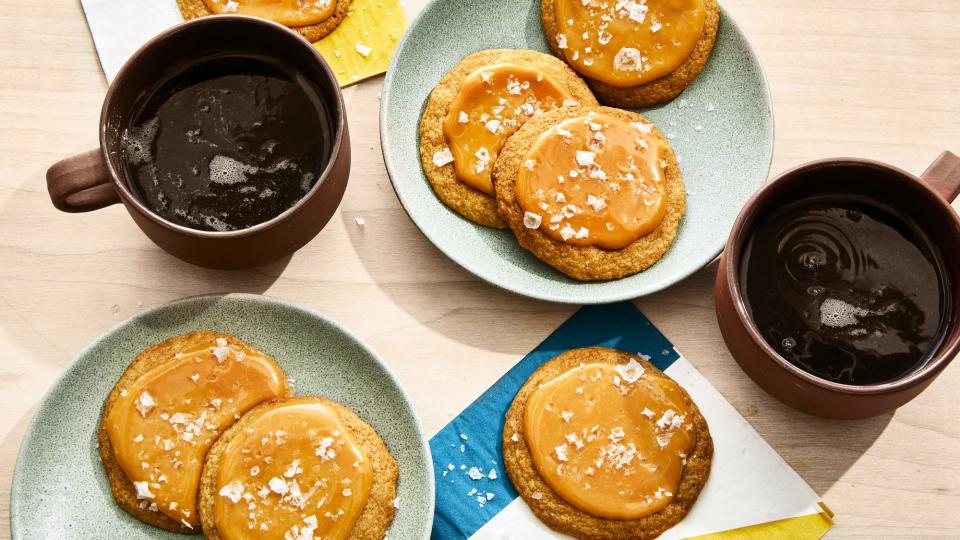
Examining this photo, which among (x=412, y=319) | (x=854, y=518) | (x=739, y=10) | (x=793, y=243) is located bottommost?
(x=854, y=518)

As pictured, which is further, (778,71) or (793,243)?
(778,71)

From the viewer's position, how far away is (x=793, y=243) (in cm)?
110

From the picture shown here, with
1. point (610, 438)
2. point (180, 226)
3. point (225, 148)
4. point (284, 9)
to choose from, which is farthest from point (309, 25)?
point (610, 438)

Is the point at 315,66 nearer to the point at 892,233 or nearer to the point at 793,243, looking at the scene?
the point at 793,243

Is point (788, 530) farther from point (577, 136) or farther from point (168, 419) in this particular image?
point (168, 419)

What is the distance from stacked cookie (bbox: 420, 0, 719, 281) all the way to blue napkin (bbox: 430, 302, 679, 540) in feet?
0.24

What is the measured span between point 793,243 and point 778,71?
→ 31 cm

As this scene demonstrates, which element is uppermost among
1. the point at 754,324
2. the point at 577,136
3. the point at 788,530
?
the point at 577,136

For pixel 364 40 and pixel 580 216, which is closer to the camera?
pixel 580 216

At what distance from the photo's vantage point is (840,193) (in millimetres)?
1112

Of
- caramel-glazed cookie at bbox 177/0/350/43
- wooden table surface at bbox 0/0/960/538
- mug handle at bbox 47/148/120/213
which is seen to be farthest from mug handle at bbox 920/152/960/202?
mug handle at bbox 47/148/120/213

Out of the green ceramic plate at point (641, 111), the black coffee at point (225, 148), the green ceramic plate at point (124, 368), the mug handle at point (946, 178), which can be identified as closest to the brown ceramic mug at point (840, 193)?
the mug handle at point (946, 178)

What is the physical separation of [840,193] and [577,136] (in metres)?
0.32

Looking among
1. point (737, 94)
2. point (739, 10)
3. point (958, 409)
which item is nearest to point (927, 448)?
point (958, 409)
